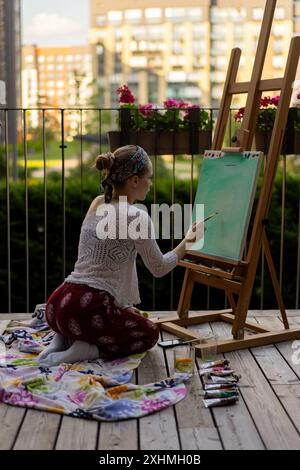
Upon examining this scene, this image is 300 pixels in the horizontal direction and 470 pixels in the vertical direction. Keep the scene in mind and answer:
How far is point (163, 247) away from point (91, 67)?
362 cm

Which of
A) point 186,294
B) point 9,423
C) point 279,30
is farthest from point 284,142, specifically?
point 279,30

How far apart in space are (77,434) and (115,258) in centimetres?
104

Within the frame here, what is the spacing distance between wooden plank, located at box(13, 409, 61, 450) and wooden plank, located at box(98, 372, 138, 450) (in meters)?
0.17

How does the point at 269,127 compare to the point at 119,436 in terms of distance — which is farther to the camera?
the point at 269,127

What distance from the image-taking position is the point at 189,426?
2.62 meters

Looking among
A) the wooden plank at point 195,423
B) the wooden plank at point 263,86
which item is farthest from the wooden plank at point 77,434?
the wooden plank at point 263,86

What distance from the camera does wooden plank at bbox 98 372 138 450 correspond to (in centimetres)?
244

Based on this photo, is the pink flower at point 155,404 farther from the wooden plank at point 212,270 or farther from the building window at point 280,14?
the building window at point 280,14

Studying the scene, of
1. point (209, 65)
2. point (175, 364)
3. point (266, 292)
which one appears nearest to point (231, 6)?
point (209, 65)

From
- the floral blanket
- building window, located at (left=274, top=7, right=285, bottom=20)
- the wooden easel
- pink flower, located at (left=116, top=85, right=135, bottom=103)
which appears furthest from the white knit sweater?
building window, located at (left=274, top=7, right=285, bottom=20)

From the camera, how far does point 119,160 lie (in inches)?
136

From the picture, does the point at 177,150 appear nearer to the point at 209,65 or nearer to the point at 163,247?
the point at 163,247

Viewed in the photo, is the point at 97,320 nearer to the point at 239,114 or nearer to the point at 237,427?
the point at 237,427

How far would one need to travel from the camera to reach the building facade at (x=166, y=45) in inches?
323
